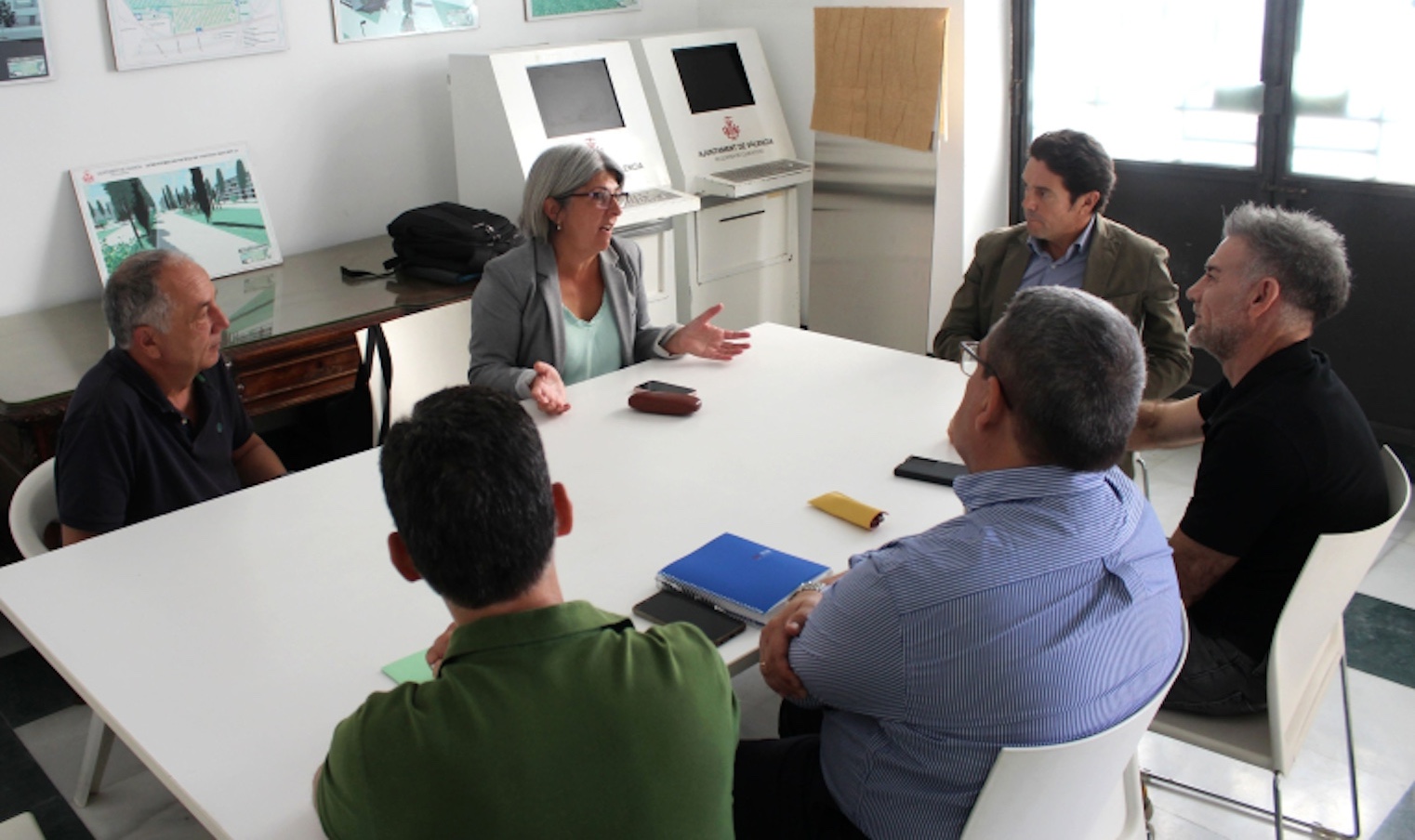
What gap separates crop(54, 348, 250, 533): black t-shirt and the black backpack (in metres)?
1.41

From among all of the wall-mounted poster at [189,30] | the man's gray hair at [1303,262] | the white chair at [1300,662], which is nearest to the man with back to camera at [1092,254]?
the man's gray hair at [1303,262]

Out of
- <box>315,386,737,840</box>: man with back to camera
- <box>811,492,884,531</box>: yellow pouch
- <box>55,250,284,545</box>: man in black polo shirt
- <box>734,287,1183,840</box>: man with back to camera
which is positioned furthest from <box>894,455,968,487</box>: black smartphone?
<box>55,250,284,545</box>: man in black polo shirt

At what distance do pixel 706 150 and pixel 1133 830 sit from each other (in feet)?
11.3

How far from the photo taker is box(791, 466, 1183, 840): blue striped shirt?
1408 millimetres

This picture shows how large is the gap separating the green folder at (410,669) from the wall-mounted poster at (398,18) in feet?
9.94

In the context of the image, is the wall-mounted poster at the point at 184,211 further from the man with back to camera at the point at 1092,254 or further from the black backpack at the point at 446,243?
the man with back to camera at the point at 1092,254

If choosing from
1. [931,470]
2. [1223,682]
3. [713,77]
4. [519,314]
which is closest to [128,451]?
[519,314]

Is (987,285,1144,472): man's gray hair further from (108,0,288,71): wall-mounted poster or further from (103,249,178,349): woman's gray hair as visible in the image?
(108,0,288,71): wall-mounted poster

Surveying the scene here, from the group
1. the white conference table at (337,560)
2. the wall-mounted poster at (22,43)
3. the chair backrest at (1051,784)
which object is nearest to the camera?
the chair backrest at (1051,784)

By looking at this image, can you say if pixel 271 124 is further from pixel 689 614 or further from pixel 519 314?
pixel 689 614

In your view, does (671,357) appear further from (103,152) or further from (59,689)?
(103,152)

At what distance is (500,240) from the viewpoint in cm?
398

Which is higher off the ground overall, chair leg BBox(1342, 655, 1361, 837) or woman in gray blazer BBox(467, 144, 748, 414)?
woman in gray blazer BBox(467, 144, 748, 414)

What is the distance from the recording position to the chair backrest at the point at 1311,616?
1819mm
